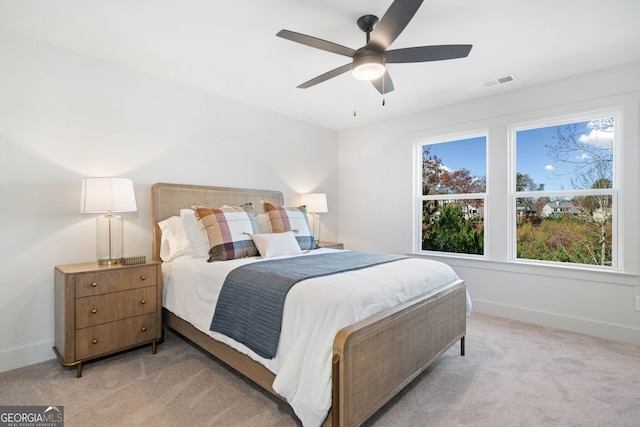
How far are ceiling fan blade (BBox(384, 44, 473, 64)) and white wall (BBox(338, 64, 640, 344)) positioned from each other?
76.3 inches

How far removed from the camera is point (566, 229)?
3.30m

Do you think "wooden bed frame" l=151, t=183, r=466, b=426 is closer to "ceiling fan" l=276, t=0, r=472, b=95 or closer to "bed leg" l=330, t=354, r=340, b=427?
"bed leg" l=330, t=354, r=340, b=427

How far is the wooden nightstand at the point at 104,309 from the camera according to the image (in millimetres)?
2230

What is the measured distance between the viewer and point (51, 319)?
256 centimetres

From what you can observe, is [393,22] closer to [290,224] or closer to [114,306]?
[290,224]

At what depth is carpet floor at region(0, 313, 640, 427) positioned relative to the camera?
5.86 feet

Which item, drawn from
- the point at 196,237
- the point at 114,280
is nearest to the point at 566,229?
the point at 196,237

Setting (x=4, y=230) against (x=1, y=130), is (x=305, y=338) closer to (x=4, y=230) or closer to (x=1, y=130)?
(x=4, y=230)

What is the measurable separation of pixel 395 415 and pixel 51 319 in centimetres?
272

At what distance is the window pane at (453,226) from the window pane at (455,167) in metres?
0.17

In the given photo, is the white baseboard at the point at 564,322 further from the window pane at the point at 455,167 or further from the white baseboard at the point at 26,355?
the white baseboard at the point at 26,355

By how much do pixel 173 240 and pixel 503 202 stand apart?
3.51 meters

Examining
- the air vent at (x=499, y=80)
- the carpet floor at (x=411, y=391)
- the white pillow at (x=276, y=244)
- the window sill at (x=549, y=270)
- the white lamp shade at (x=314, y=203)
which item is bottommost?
the carpet floor at (x=411, y=391)

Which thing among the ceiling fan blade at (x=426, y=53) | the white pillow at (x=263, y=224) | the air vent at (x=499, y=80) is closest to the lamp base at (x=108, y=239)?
the white pillow at (x=263, y=224)
